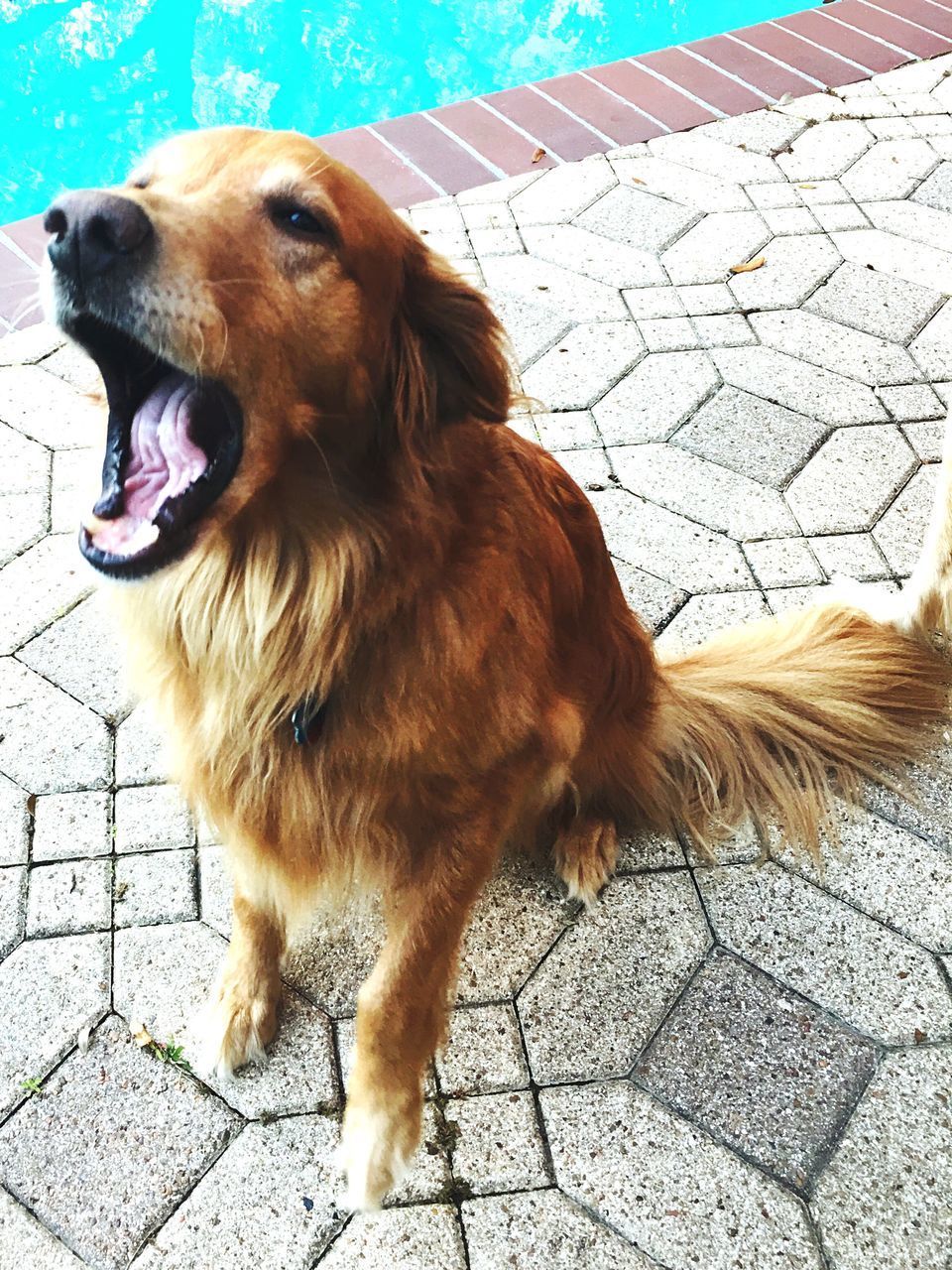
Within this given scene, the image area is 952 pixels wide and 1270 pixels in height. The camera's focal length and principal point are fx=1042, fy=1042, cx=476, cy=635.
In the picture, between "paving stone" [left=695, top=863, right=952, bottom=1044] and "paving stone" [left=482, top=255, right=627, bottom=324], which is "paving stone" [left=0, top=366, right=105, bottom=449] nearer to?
"paving stone" [left=482, top=255, right=627, bottom=324]

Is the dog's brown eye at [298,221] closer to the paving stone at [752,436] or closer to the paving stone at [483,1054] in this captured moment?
the paving stone at [483,1054]

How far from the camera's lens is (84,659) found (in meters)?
2.89

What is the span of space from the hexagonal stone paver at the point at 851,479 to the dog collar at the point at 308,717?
2.03m

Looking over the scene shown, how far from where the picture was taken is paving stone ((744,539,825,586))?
124 inches

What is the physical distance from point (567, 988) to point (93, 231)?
1745mm

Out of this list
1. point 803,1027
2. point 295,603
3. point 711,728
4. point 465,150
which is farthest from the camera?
point 465,150

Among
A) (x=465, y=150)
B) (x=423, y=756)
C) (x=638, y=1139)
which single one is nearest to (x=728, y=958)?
(x=638, y=1139)

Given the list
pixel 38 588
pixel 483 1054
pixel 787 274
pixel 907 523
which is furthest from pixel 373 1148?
pixel 787 274

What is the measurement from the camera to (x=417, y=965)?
197cm

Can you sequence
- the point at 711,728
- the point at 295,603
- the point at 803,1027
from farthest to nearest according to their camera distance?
1. the point at 711,728
2. the point at 803,1027
3. the point at 295,603

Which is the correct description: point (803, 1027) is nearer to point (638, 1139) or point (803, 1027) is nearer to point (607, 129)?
point (638, 1139)

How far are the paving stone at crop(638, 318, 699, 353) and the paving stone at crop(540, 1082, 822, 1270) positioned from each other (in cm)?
271

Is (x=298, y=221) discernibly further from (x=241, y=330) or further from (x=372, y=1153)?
(x=372, y=1153)

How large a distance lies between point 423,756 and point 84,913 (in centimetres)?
105
